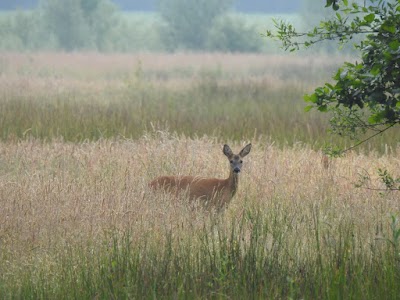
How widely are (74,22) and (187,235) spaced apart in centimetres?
6542

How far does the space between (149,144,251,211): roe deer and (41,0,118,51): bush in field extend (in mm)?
60921

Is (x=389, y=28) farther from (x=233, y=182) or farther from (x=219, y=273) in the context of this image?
(x=233, y=182)

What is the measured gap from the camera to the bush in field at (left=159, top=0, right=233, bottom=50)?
71.9 metres

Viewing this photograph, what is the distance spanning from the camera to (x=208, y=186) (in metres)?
9.66

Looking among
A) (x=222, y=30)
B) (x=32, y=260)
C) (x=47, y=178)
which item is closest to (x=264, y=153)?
(x=47, y=178)

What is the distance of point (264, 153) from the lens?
12133 millimetres

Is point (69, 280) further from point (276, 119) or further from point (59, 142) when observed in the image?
point (276, 119)

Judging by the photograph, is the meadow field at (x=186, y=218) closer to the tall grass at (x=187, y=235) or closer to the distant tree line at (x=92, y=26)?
the tall grass at (x=187, y=235)

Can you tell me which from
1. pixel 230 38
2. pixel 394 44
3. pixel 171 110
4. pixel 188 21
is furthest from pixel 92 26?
pixel 394 44

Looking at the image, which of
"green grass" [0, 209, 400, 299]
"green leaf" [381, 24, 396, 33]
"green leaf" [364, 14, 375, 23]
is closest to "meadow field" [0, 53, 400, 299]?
"green grass" [0, 209, 400, 299]

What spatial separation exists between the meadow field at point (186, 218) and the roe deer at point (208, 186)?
181 mm

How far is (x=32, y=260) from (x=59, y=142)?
681 cm

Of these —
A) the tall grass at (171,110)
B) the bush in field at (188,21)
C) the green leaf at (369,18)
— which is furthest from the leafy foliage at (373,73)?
the bush in field at (188,21)

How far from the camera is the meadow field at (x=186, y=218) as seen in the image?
641 centimetres
